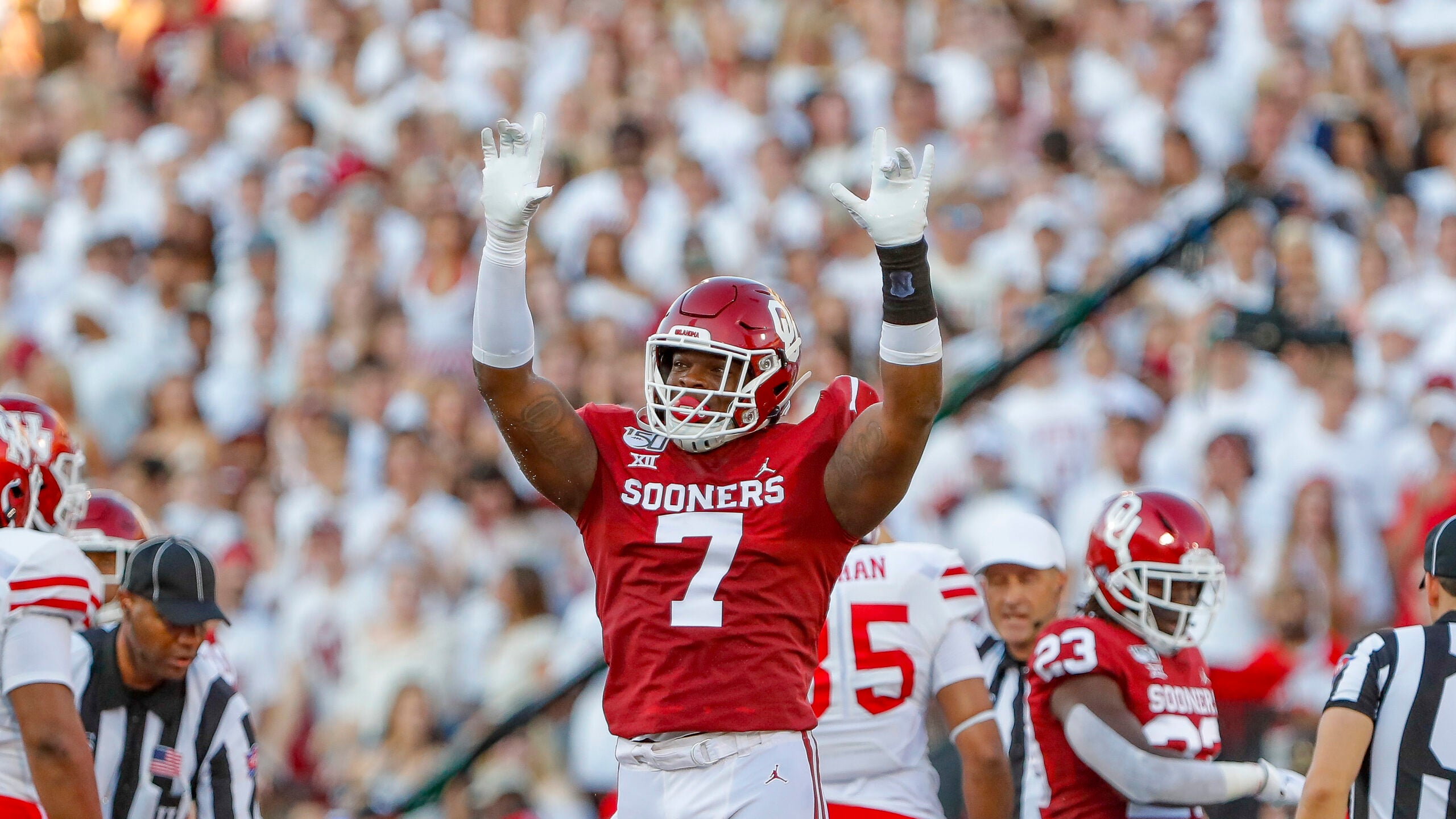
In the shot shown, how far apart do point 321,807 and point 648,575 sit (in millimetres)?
5935

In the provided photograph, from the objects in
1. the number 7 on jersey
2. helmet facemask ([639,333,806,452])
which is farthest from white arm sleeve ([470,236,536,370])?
the number 7 on jersey

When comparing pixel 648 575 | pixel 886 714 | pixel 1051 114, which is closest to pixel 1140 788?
pixel 886 714

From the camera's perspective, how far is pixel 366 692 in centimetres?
1034

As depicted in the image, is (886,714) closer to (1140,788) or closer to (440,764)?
(1140,788)

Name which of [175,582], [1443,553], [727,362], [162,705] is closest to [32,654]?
[175,582]

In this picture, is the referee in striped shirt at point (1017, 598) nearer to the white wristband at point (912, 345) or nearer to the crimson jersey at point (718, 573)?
the crimson jersey at point (718, 573)

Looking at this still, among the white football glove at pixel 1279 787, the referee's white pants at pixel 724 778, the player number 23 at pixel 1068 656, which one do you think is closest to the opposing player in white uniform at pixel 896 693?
Answer: the player number 23 at pixel 1068 656

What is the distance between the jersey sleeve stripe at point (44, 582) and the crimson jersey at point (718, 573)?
1.38 m

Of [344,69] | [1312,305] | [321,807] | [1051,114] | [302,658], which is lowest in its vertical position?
[321,807]

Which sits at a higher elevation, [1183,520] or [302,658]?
[1183,520]

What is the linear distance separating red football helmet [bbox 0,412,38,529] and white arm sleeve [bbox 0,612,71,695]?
746mm

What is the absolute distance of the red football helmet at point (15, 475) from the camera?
568 cm

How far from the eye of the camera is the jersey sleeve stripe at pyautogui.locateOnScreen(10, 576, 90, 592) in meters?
4.99

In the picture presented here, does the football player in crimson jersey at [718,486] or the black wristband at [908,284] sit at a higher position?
the black wristband at [908,284]
